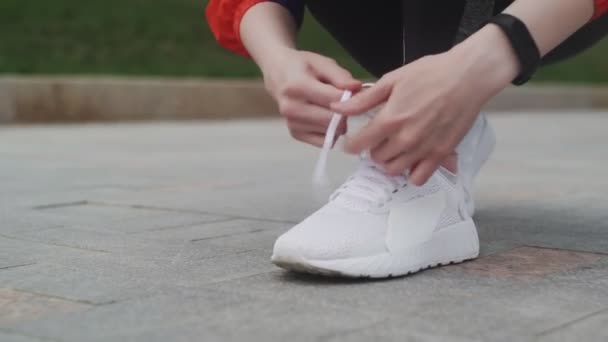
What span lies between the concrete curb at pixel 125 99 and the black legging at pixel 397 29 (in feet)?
14.7

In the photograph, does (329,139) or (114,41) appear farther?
(114,41)

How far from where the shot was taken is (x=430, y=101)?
3.67 feet

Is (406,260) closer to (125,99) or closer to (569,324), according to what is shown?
(569,324)

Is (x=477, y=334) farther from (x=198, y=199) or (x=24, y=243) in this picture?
(x=198, y=199)

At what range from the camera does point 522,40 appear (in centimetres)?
119

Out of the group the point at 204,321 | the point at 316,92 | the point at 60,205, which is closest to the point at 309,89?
the point at 316,92

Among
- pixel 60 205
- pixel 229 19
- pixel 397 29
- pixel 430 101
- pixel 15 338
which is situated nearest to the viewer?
pixel 15 338

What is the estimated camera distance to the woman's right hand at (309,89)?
1.23 m

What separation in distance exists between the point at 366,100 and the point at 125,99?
5612mm

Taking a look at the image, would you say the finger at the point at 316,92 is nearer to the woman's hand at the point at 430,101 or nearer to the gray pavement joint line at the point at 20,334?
the woman's hand at the point at 430,101

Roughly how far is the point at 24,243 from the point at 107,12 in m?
7.35

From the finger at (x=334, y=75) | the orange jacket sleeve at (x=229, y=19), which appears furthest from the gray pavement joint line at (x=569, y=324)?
the orange jacket sleeve at (x=229, y=19)

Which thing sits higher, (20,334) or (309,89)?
(309,89)

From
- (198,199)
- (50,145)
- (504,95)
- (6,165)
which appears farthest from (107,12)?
(198,199)
